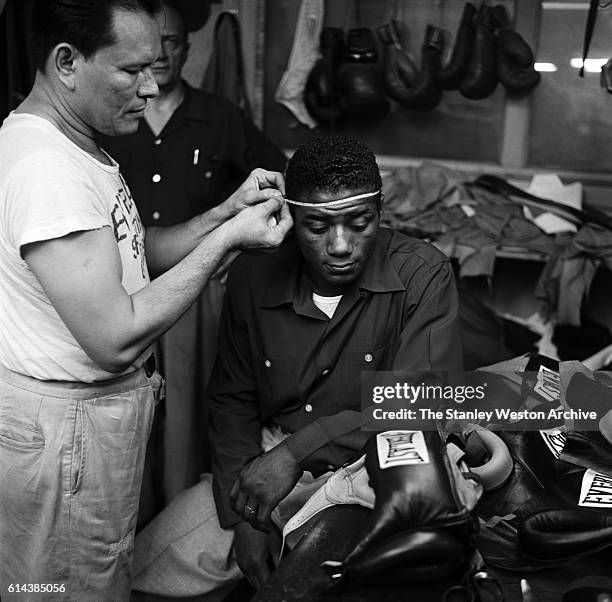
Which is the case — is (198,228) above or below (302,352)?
above

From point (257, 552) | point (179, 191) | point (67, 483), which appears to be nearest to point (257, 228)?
point (67, 483)

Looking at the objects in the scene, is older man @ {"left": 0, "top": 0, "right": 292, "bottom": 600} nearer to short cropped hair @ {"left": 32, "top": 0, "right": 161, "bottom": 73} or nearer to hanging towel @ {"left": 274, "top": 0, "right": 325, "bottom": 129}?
short cropped hair @ {"left": 32, "top": 0, "right": 161, "bottom": 73}

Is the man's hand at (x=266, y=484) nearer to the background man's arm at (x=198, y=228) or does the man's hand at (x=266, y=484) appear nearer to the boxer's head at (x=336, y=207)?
the boxer's head at (x=336, y=207)

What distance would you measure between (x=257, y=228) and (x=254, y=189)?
0.34 metres

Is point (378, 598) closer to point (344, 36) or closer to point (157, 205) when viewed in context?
point (157, 205)

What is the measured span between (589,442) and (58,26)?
1469 millimetres

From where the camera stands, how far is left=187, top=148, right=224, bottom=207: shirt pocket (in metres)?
3.34

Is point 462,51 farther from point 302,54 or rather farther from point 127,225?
point 127,225

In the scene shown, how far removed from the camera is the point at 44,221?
170 cm

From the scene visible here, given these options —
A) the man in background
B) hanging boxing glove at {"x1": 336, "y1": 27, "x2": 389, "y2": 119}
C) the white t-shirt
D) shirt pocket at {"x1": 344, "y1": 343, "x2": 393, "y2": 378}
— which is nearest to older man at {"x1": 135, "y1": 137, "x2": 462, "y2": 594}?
shirt pocket at {"x1": 344, "y1": 343, "x2": 393, "y2": 378}

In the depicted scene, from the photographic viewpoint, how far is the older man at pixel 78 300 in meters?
1.74

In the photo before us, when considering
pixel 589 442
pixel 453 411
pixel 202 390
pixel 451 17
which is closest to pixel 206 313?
pixel 202 390

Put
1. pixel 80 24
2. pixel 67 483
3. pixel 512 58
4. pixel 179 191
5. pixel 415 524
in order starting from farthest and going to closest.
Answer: pixel 512 58 < pixel 179 191 < pixel 67 483 < pixel 80 24 < pixel 415 524

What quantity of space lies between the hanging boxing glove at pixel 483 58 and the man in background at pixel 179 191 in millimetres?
1347
